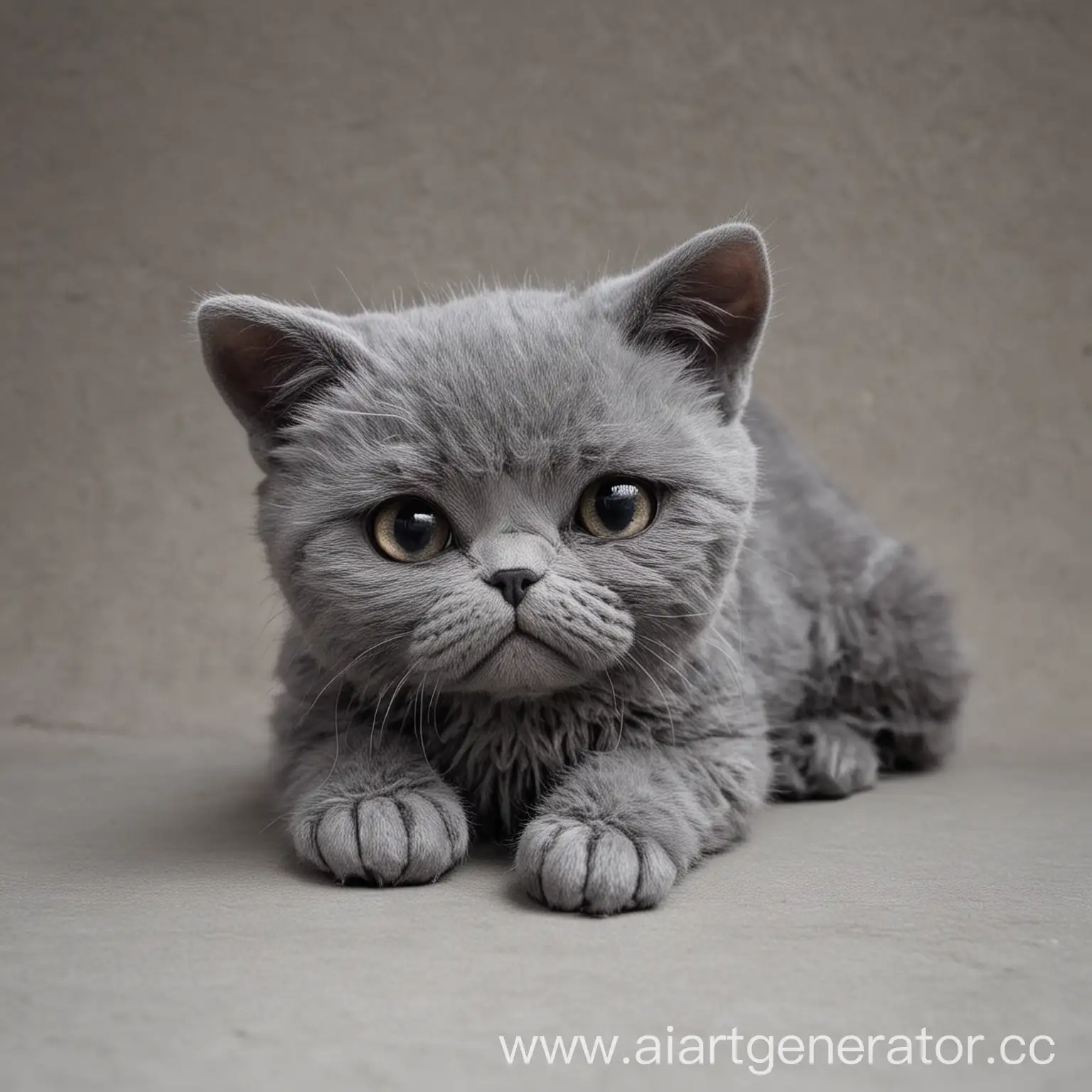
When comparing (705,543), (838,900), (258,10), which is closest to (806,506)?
(705,543)

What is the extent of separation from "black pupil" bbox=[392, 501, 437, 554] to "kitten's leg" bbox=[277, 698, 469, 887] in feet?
0.78

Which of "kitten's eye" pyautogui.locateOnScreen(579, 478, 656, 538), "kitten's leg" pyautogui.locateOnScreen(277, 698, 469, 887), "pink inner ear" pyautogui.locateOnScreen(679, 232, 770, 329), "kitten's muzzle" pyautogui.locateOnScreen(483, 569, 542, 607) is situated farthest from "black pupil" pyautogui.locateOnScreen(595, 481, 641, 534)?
"kitten's leg" pyautogui.locateOnScreen(277, 698, 469, 887)

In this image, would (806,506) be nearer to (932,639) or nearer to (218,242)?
(932,639)

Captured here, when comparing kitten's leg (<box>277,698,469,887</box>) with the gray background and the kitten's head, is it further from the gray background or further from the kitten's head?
the gray background

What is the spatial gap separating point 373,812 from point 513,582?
0.89 feet

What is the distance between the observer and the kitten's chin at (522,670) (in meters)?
1.28

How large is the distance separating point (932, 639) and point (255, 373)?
→ 1010 millimetres

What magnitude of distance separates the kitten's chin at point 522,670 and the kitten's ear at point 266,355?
13.6 inches

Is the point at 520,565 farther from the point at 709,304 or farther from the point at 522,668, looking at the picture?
the point at 709,304

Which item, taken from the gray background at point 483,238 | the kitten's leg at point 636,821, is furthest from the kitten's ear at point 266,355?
the gray background at point 483,238

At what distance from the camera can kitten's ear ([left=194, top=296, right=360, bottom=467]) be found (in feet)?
4.50

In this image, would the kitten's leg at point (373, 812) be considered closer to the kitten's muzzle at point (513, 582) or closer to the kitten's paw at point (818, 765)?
the kitten's muzzle at point (513, 582)

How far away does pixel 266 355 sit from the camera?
1424 millimetres

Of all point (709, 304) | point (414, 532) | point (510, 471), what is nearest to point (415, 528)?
point (414, 532)
